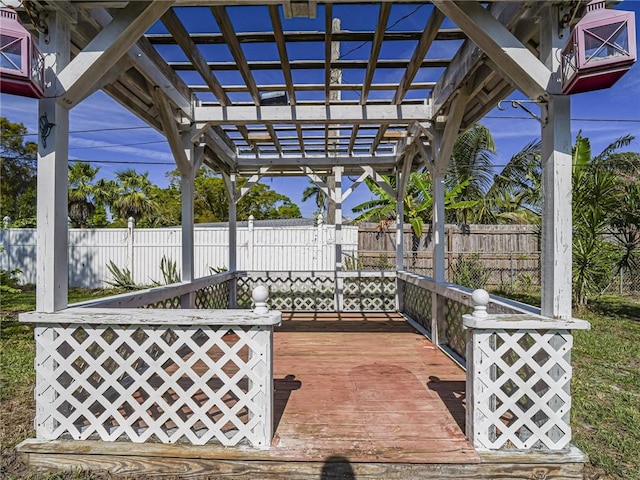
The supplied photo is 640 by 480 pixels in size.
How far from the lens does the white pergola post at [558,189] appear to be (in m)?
2.45

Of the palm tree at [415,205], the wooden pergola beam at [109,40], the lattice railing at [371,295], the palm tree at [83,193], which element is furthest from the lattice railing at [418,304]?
the palm tree at [83,193]

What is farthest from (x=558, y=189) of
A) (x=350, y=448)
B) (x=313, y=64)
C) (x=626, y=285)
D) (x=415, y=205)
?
(x=415, y=205)

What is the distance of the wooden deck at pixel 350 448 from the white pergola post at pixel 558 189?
0.95 m

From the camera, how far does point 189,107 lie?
4.62 m

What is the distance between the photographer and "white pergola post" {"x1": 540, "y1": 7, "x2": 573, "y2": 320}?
96.4 inches

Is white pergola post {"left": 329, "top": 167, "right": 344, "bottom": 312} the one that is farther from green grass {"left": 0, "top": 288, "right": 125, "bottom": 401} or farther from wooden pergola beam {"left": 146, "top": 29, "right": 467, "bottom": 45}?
green grass {"left": 0, "top": 288, "right": 125, "bottom": 401}

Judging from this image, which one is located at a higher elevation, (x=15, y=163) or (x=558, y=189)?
(x=15, y=163)

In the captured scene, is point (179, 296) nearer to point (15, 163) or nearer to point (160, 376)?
point (160, 376)

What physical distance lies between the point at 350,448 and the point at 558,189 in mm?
2064

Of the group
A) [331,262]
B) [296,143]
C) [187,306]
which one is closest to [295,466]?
[187,306]

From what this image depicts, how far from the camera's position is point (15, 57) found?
213 centimetres

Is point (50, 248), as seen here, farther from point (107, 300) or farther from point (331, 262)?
point (331, 262)

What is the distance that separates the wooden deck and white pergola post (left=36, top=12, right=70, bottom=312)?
996 millimetres

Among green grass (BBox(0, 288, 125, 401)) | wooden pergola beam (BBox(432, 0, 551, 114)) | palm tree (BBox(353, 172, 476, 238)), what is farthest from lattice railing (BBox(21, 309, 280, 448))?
palm tree (BBox(353, 172, 476, 238))
